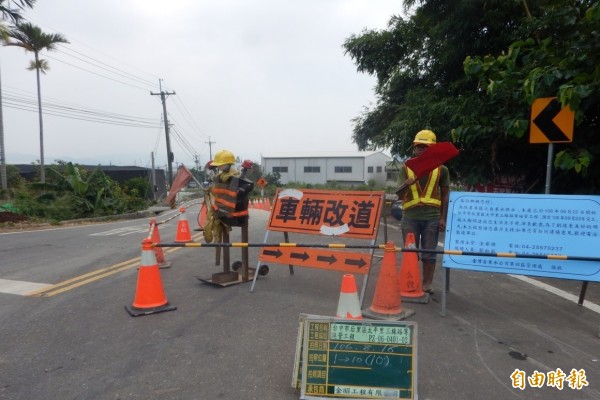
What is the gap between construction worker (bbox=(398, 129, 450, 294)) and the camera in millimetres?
5543

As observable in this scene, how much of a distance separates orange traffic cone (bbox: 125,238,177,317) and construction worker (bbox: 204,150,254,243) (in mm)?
1227

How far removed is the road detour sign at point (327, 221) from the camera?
5.42m

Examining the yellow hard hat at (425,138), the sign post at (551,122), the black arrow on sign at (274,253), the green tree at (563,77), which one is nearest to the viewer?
the yellow hard hat at (425,138)

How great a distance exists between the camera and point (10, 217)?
16094 millimetres

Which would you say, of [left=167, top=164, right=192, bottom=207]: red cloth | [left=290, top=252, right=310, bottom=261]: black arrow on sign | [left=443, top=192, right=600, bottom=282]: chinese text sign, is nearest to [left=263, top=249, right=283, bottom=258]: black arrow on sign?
[left=290, top=252, right=310, bottom=261]: black arrow on sign

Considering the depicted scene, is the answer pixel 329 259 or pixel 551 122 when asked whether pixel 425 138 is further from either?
pixel 551 122

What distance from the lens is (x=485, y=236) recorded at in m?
4.91

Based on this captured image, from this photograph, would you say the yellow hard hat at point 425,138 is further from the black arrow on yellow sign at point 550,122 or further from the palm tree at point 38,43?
the palm tree at point 38,43

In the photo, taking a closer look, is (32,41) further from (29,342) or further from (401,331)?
(401,331)

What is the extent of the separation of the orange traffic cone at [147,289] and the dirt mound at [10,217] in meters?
13.3

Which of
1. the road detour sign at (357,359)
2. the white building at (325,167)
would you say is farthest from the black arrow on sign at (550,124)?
the white building at (325,167)

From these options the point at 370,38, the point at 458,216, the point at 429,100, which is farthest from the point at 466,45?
the point at 458,216

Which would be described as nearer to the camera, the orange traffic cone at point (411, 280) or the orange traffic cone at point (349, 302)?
the orange traffic cone at point (349, 302)

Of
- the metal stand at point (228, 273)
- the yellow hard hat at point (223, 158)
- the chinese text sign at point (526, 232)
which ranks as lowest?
the metal stand at point (228, 273)
